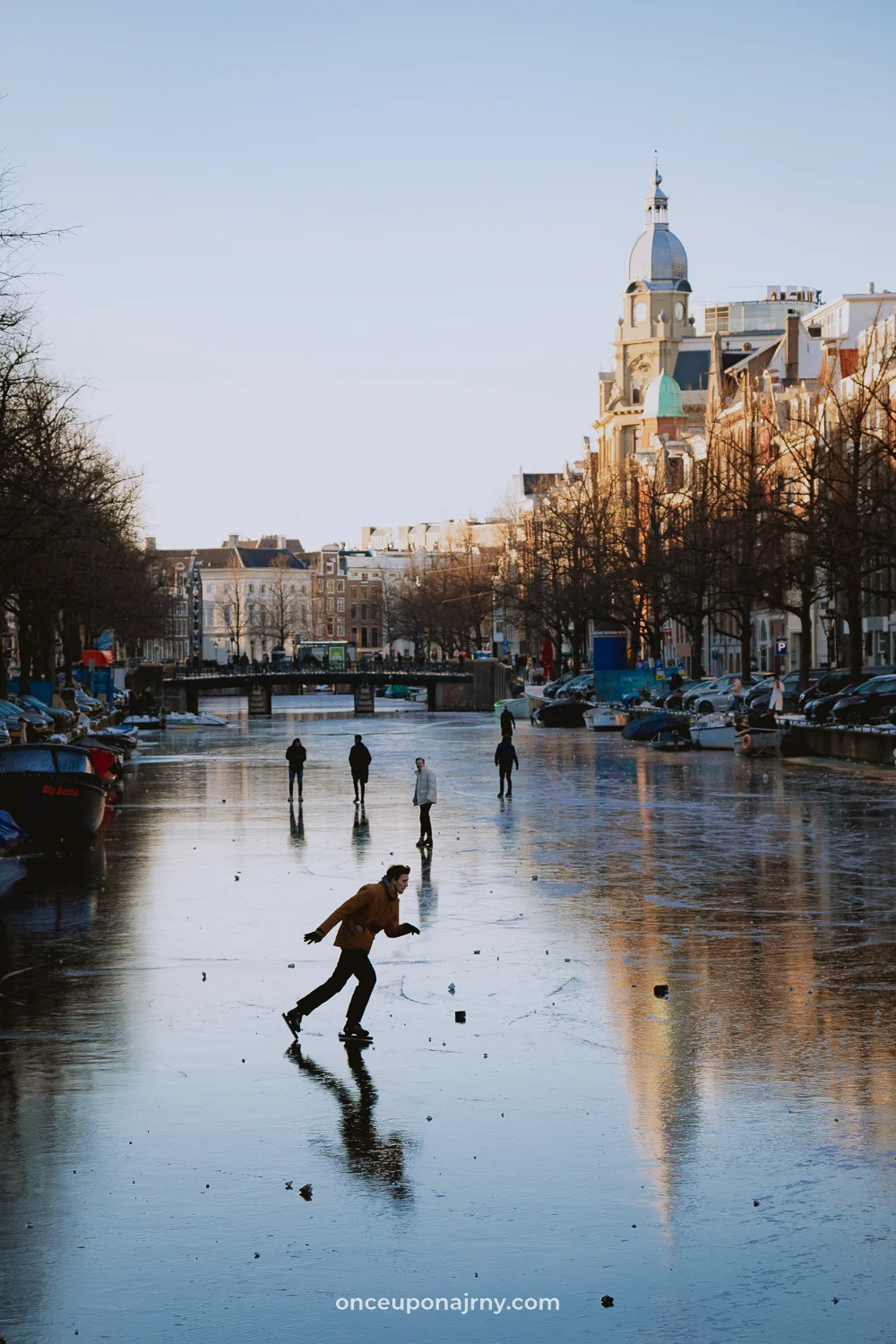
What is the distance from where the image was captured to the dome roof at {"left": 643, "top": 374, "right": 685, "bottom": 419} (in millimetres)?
148375

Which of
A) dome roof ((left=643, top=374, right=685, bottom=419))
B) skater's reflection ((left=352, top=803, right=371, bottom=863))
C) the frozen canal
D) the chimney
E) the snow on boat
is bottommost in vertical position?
the snow on boat

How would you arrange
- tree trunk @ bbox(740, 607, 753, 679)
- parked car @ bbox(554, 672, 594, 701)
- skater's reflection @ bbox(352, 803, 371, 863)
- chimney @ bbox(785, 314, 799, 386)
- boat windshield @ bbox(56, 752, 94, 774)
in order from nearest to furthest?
skater's reflection @ bbox(352, 803, 371, 863)
boat windshield @ bbox(56, 752, 94, 774)
tree trunk @ bbox(740, 607, 753, 679)
parked car @ bbox(554, 672, 594, 701)
chimney @ bbox(785, 314, 799, 386)

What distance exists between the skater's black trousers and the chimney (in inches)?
3820

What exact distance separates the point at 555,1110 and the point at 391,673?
116262mm

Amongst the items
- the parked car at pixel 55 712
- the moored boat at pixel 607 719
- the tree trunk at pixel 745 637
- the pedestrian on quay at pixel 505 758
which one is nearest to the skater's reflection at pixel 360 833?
the pedestrian on quay at pixel 505 758

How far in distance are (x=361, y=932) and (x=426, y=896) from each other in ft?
32.7

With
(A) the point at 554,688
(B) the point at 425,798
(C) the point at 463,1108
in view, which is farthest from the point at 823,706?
(C) the point at 463,1108

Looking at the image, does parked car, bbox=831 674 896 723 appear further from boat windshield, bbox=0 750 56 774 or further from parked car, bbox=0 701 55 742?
boat windshield, bbox=0 750 56 774

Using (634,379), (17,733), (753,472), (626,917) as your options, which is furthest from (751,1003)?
(634,379)

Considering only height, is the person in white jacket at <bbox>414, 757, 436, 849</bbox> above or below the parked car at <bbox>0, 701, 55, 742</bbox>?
below

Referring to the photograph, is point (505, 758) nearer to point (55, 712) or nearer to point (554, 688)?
point (55, 712)

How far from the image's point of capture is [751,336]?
573 ft

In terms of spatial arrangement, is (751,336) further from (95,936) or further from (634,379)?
(95,936)

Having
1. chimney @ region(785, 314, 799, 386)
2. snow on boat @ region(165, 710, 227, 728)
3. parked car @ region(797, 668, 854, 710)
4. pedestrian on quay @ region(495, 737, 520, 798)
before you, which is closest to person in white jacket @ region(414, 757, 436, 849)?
pedestrian on quay @ region(495, 737, 520, 798)
